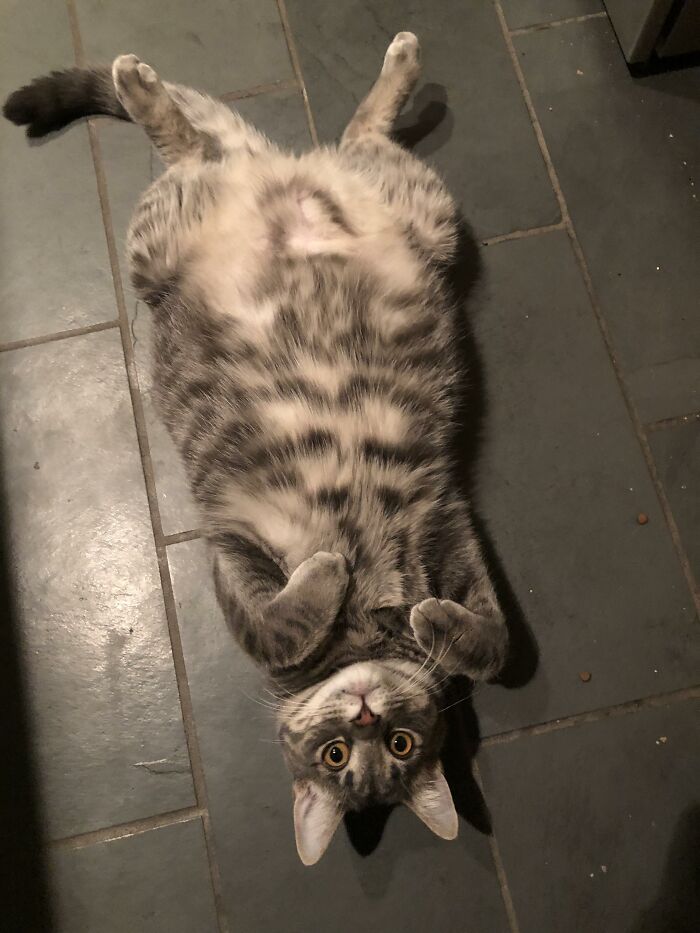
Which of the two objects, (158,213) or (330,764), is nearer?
(330,764)

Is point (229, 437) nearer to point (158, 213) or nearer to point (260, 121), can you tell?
point (158, 213)

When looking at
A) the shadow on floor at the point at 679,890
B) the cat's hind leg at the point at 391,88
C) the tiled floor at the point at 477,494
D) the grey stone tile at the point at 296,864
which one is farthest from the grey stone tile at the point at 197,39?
the shadow on floor at the point at 679,890

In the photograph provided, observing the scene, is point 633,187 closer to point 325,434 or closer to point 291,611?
point 325,434

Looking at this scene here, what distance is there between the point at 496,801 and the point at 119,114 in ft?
5.79

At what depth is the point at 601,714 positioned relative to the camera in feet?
5.07

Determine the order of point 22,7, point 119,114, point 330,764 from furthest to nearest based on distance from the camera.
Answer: point 22,7 < point 119,114 < point 330,764

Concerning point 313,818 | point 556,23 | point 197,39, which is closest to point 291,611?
point 313,818

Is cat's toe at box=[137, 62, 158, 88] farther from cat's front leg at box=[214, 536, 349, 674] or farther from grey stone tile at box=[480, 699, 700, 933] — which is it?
grey stone tile at box=[480, 699, 700, 933]

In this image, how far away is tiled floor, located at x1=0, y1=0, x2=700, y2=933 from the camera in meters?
1.49

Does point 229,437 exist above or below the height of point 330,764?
above

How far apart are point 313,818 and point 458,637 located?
411 mm

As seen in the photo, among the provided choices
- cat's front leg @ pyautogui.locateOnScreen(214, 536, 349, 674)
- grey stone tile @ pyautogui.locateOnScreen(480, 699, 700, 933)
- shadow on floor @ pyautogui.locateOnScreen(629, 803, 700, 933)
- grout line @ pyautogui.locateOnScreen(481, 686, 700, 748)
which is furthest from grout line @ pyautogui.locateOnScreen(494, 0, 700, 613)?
cat's front leg @ pyautogui.locateOnScreen(214, 536, 349, 674)

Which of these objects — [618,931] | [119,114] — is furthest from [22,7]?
[618,931]

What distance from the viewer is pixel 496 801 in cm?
151
